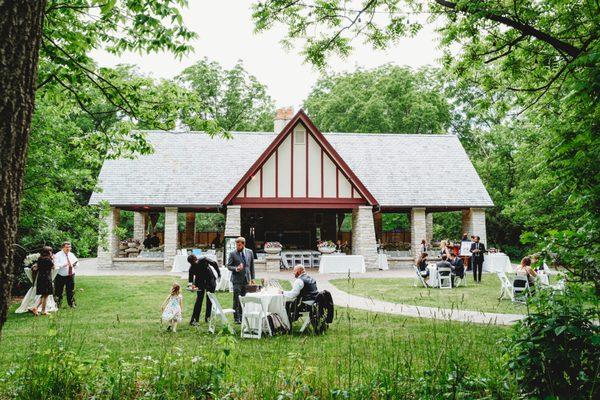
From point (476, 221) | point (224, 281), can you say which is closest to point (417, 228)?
point (476, 221)

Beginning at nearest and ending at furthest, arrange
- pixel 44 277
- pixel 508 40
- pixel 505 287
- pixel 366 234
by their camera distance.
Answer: pixel 508 40 < pixel 44 277 < pixel 505 287 < pixel 366 234

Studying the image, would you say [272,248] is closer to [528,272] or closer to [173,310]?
[528,272]

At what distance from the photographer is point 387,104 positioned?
1527 inches

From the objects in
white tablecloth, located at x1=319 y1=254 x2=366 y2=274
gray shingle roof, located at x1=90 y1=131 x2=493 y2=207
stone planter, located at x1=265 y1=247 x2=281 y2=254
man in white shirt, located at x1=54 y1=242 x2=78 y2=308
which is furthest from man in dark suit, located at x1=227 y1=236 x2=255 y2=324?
gray shingle roof, located at x1=90 y1=131 x2=493 y2=207

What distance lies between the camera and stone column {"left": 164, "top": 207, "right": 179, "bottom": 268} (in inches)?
878

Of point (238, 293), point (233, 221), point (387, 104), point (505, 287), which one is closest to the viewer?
point (238, 293)

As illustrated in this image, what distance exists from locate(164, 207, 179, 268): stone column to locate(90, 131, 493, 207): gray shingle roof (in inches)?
20.0

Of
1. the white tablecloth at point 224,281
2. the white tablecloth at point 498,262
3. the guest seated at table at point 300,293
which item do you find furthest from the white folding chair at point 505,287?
the white tablecloth at point 224,281

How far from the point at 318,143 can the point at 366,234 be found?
4.88 meters

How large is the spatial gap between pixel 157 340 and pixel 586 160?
21.9ft

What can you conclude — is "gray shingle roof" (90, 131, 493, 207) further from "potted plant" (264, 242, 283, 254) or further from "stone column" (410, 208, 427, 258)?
"potted plant" (264, 242, 283, 254)

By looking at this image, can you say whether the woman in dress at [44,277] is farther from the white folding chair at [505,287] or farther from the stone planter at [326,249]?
the stone planter at [326,249]

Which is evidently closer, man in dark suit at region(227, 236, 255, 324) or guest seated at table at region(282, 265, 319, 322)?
guest seated at table at region(282, 265, 319, 322)

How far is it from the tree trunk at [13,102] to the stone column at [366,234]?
1892 centimetres
